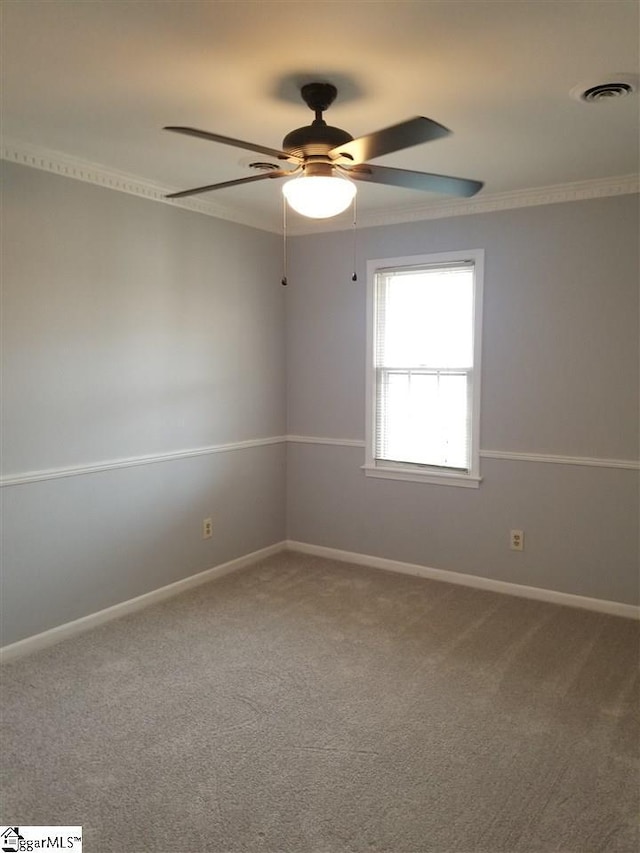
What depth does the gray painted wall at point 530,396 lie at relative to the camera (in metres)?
3.60

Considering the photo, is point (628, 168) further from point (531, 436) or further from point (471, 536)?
point (471, 536)

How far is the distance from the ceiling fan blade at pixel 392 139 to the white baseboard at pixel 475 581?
2.86m

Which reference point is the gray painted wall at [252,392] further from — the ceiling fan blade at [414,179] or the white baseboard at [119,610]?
the ceiling fan blade at [414,179]

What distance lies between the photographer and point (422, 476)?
4.28m

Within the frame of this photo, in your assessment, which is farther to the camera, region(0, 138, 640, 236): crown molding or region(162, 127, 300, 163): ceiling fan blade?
region(0, 138, 640, 236): crown molding

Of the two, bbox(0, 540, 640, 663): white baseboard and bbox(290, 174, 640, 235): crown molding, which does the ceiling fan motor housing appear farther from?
bbox(0, 540, 640, 663): white baseboard

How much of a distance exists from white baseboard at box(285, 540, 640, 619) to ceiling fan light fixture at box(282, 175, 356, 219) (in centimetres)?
275

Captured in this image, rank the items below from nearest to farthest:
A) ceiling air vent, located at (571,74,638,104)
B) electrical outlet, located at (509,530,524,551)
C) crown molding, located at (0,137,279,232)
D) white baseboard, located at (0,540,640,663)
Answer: ceiling air vent, located at (571,74,638,104) → crown molding, located at (0,137,279,232) → white baseboard, located at (0,540,640,663) → electrical outlet, located at (509,530,524,551)

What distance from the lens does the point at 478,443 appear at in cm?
405

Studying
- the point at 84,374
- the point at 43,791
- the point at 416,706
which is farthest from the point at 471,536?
the point at 43,791

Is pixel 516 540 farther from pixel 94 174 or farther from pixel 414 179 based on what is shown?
pixel 94 174

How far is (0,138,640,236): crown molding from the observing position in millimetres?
3098

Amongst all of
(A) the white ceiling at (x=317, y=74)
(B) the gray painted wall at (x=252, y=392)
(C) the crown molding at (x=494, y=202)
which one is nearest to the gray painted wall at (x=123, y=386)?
(B) the gray painted wall at (x=252, y=392)

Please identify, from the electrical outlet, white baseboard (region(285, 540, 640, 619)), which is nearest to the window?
the electrical outlet
